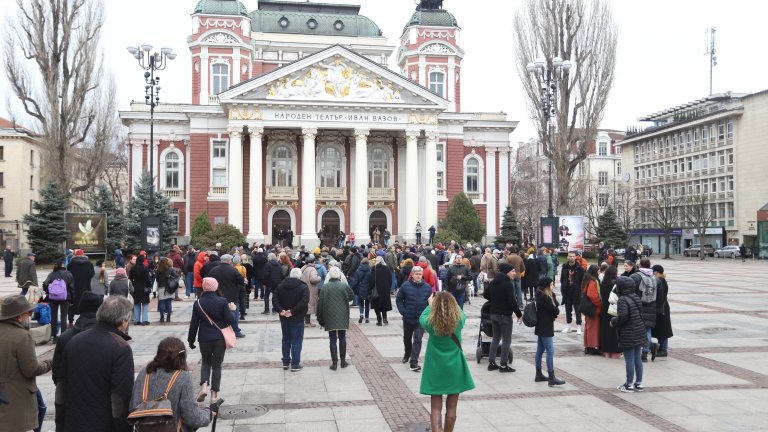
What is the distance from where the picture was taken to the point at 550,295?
10.0m

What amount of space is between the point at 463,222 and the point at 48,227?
→ 86.2 feet

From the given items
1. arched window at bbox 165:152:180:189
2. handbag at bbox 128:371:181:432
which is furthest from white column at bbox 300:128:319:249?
handbag at bbox 128:371:181:432

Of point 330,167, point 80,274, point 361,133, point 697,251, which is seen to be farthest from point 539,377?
point 697,251

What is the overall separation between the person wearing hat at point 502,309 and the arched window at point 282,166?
40361 millimetres

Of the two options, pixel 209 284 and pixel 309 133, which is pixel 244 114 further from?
pixel 209 284

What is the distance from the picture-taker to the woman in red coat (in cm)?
1198

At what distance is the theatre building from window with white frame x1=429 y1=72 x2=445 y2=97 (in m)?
0.10

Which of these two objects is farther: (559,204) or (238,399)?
(559,204)

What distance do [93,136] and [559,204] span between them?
34346 mm

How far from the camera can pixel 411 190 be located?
47562mm

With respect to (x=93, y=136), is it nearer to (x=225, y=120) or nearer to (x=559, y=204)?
(x=225, y=120)

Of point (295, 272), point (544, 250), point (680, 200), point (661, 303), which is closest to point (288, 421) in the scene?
point (295, 272)

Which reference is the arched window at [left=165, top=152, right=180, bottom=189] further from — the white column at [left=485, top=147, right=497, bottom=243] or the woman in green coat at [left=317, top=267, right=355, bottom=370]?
the woman in green coat at [left=317, top=267, right=355, bottom=370]

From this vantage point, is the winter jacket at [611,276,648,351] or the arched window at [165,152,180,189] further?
the arched window at [165,152,180,189]
